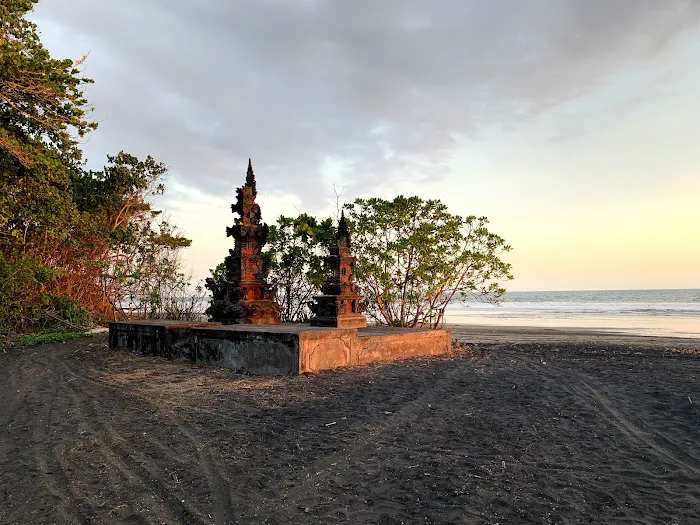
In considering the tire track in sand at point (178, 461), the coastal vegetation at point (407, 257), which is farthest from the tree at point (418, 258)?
the tire track in sand at point (178, 461)

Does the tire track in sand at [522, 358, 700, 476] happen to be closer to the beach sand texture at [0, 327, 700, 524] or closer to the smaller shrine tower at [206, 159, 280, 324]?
the beach sand texture at [0, 327, 700, 524]

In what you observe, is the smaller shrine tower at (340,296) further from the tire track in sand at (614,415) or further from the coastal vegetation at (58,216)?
the coastal vegetation at (58,216)

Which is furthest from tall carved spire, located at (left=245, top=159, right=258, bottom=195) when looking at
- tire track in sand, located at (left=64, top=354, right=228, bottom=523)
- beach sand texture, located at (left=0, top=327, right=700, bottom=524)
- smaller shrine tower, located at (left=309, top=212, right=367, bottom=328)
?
tire track in sand, located at (left=64, top=354, right=228, bottom=523)

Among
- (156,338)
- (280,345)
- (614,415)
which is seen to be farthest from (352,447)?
(156,338)

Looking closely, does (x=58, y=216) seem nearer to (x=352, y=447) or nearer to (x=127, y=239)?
(x=127, y=239)

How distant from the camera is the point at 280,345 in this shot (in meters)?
8.48

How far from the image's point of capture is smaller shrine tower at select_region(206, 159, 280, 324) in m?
11.9

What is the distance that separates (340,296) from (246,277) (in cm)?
326

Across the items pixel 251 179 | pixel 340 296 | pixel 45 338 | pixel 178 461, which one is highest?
pixel 251 179

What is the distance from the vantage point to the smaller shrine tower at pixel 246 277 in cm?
1192

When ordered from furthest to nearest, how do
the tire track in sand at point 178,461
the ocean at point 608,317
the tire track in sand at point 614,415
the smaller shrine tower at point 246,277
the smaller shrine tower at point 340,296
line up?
the ocean at point 608,317 → the smaller shrine tower at point 246,277 → the smaller shrine tower at point 340,296 → the tire track in sand at point 614,415 → the tire track in sand at point 178,461

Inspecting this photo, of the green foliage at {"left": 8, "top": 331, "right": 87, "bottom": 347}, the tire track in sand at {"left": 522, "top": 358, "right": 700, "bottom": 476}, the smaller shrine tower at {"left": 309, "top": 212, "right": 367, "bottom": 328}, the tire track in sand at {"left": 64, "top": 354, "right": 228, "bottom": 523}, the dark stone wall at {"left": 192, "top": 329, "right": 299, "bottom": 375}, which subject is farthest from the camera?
the green foliage at {"left": 8, "top": 331, "right": 87, "bottom": 347}

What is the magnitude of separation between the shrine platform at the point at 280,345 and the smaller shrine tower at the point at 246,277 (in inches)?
61.2

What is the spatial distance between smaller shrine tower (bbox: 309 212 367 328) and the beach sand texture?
1.77 meters
